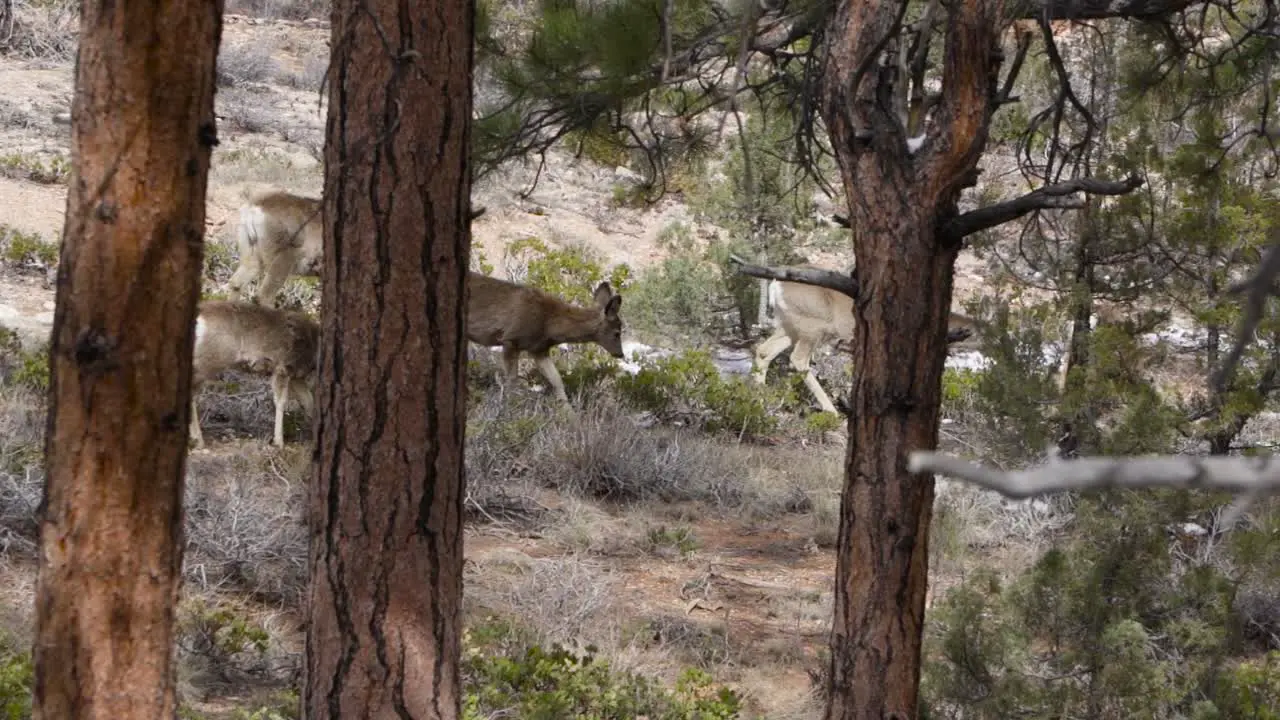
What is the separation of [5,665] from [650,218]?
60.4 feet

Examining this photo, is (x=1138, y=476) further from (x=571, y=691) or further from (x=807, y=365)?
(x=807, y=365)

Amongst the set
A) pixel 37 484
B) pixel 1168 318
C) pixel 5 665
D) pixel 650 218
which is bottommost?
pixel 5 665

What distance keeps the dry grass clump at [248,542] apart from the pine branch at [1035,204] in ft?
13.7

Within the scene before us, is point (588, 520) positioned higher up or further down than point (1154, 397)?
further down

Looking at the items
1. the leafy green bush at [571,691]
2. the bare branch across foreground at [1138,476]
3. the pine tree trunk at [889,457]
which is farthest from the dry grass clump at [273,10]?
the bare branch across foreground at [1138,476]

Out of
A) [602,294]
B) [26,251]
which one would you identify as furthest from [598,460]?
[26,251]

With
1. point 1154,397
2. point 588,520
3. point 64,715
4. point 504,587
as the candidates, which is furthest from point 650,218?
point 64,715

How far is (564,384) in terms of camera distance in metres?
13.7

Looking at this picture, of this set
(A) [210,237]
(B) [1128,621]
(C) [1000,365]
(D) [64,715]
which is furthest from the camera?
(A) [210,237]

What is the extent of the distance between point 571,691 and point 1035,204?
3119mm

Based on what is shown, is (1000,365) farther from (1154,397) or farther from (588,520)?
(588,520)

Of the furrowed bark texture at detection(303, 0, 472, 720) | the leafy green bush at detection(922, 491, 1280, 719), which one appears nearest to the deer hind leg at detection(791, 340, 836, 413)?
the leafy green bush at detection(922, 491, 1280, 719)

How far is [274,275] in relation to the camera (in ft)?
45.3

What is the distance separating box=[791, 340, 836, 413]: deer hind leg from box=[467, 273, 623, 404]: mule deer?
267 cm
